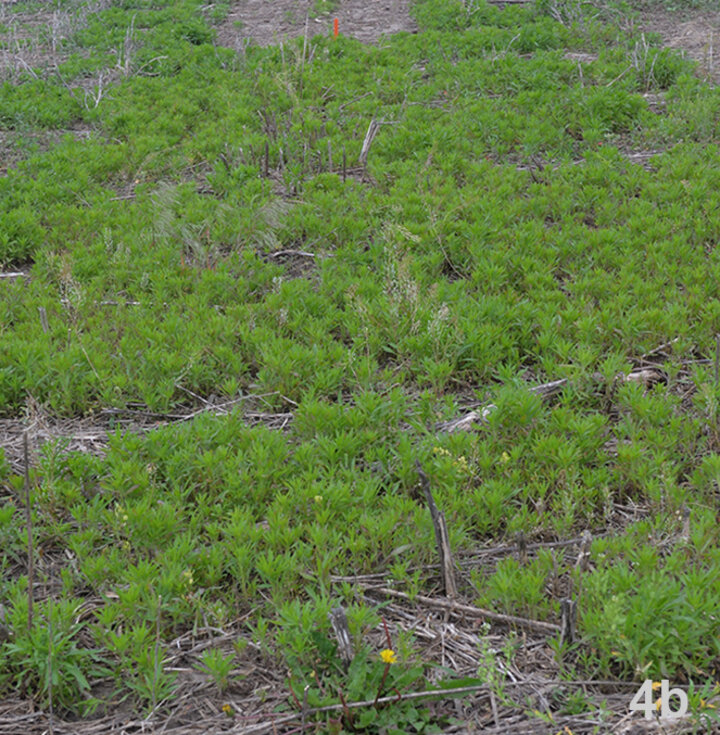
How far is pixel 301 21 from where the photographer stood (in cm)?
1466

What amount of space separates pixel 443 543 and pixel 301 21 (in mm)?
13409

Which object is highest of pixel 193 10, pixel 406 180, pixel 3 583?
pixel 193 10

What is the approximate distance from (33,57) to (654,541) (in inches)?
523

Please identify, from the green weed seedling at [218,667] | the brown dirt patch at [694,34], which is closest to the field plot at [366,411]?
the green weed seedling at [218,667]

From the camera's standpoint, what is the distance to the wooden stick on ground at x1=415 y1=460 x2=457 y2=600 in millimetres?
3461

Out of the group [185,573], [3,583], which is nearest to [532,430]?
[185,573]

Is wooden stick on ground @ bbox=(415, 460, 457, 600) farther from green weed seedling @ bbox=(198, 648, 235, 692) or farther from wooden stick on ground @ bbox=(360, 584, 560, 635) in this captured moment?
green weed seedling @ bbox=(198, 648, 235, 692)

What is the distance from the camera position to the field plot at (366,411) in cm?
308

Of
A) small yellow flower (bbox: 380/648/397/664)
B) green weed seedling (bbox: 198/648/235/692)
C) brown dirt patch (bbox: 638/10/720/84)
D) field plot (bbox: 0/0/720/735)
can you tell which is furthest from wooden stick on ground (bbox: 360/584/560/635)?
brown dirt patch (bbox: 638/10/720/84)

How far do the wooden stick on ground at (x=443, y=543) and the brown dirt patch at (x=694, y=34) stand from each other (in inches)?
363

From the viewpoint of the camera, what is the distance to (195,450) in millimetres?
4379

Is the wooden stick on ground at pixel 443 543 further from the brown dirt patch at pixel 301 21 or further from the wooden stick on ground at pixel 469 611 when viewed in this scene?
the brown dirt patch at pixel 301 21

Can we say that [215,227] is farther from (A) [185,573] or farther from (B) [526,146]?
(A) [185,573]

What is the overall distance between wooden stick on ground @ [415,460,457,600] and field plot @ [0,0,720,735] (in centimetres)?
3
